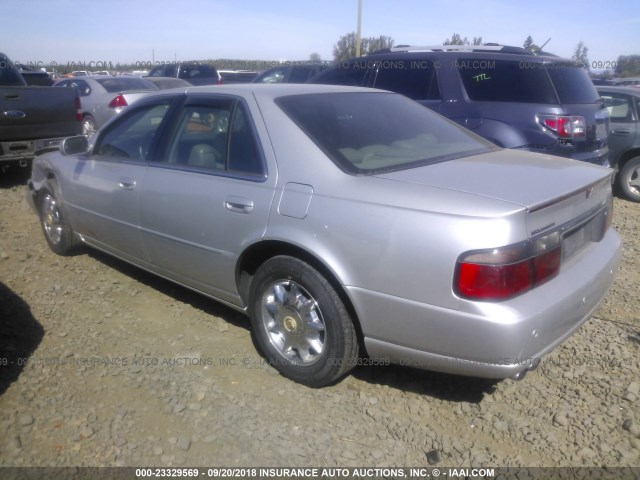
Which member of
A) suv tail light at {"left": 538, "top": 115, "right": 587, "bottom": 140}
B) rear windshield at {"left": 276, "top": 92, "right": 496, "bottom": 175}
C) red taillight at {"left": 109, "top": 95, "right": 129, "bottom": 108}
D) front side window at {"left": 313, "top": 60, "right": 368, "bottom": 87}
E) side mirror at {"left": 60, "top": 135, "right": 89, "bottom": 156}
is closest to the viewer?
rear windshield at {"left": 276, "top": 92, "right": 496, "bottom": 175}

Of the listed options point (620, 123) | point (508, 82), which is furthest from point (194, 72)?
point (508, 82)

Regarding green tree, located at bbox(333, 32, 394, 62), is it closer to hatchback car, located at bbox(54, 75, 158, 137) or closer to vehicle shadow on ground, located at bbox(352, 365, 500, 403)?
hatchback car, located at bbox(54, 75, 158, 137)

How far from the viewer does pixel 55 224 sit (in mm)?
4969

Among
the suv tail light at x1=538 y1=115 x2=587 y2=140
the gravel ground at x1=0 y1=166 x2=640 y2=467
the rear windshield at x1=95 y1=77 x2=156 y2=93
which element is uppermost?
the rear windshield at x1=95 y1=77 x2=156 y2=93

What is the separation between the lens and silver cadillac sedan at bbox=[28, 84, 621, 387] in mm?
2402

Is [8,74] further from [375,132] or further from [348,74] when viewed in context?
[375,132]

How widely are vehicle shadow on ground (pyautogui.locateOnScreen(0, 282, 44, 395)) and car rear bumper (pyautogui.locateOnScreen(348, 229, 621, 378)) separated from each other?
2012 mm

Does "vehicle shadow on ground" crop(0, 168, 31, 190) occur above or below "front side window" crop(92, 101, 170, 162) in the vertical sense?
below

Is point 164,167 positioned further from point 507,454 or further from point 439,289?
point 507,454

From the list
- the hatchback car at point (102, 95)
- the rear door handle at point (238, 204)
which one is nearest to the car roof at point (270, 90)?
the rear door handle at point (238, 204)

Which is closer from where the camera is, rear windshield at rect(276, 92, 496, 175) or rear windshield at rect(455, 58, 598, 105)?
rear windshield at rect(276, 92, 496, 175)

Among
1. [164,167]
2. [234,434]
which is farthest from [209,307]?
[234,434]

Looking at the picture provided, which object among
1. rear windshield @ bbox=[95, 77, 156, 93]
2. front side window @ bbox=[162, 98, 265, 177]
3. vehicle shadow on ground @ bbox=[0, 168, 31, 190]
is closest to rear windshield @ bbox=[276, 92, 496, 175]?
front side window @ bbox=[162, 98, 265, 177]

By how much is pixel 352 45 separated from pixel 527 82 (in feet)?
66.8
